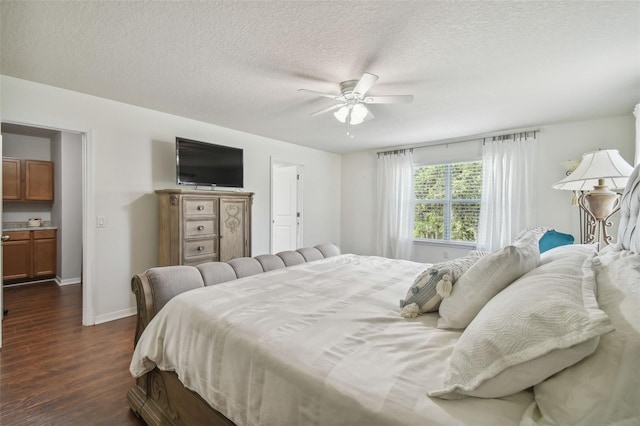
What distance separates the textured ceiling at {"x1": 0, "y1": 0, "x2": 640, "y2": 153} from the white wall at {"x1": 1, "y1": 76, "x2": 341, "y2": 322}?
185 mm

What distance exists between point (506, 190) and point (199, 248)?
4.28 m

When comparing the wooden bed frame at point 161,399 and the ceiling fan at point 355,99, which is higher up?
the ceiling fan at point 355,99

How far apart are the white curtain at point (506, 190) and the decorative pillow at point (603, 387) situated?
3.75m

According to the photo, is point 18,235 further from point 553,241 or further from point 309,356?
point 553,241

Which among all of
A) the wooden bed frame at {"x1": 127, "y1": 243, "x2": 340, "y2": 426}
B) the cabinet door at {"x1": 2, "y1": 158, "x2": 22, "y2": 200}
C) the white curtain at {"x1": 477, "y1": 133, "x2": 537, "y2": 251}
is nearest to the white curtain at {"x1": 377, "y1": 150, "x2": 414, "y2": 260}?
the white curtain at {"x1": 477, "y1": 133, "x2": 537, "y2": 251}

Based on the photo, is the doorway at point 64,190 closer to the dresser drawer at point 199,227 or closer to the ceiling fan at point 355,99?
the dresser drawer at point 199,227

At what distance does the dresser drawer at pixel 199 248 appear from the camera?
322cm

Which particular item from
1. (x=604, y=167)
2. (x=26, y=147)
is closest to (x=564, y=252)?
(x=604, y=167)

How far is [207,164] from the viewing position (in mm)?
3676

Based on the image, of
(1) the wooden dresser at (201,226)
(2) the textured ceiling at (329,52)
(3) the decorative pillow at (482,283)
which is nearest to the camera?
(3) the decorative pillow at (482,283)

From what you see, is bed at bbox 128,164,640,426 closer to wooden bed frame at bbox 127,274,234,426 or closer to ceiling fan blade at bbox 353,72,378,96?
wooden bed frame at bbox 127,274,234,426

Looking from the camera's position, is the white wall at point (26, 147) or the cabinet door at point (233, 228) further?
the white wall at point (26, 147)

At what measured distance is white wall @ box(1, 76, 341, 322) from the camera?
269 cm

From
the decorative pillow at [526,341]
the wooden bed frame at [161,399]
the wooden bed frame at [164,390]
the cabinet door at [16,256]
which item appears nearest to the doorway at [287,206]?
the wooden bed frame at [164,390]
